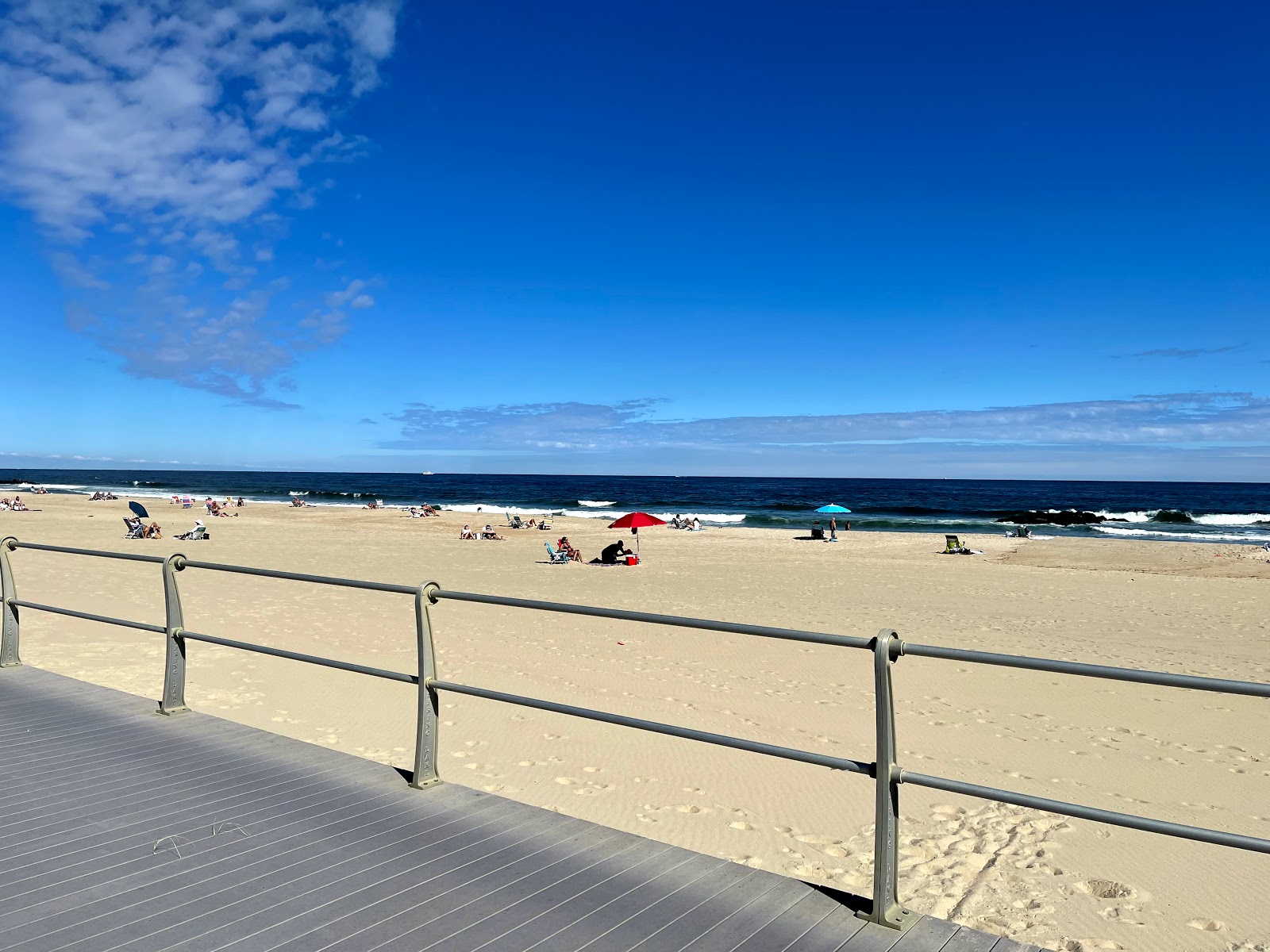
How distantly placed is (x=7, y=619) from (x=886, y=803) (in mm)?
7573

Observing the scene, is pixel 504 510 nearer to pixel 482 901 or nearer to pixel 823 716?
pixel 823 716

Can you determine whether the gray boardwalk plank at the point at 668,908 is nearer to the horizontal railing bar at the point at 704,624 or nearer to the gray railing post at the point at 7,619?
the horizontal railing bar at the point at 704,624

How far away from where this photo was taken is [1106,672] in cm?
270

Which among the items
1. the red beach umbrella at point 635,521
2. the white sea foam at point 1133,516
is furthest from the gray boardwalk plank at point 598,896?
the white sea foam at point 1133,516

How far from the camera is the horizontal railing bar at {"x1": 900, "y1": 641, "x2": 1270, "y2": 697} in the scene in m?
2.37

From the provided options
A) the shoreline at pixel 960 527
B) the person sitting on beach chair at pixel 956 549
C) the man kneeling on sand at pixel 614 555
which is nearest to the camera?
the man kneeling on sand at pixel 614 555

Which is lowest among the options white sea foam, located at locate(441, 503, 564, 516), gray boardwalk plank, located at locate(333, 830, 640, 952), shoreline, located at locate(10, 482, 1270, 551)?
shoreline, located at locate(10, 482, 1270, 551)

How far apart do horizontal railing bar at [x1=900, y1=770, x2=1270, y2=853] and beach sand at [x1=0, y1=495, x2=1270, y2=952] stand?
1.81 m

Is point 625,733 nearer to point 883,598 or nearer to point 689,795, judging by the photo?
point 689,795

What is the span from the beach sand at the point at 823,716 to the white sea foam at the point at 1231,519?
134ft

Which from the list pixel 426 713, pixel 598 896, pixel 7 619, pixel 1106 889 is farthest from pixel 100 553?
pixel 1106 889

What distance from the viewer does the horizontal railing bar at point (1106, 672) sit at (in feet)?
7.79

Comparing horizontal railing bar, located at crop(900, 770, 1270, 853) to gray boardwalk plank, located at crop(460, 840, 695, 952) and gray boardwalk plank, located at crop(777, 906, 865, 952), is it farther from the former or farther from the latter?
gray boardwalk plank, located at crop(460, 840, 695, 952)

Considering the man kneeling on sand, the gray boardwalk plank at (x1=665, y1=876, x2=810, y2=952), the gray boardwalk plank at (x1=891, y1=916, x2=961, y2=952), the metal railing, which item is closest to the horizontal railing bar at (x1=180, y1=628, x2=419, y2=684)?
the metal railing
